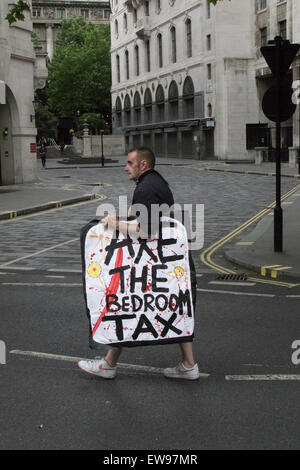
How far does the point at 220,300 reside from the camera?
812cm

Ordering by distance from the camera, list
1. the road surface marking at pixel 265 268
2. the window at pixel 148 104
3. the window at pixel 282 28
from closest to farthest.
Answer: the road surface marking at pixel 265 268 < the window at pixel 282 28 < the window at pixel 148 104

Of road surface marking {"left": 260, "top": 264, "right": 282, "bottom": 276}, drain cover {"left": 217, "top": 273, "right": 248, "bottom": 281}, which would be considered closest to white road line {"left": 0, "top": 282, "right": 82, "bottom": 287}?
drain cover {"left": 217, "top": 273, "right": 248, "bottom": 281}

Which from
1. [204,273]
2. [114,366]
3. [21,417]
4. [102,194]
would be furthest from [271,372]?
[102,194]

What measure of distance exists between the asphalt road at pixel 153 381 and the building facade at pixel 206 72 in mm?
38762

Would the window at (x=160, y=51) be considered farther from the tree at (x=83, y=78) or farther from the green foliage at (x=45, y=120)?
the green foliage at (x=45, y=120)

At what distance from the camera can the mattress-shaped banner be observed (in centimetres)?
522

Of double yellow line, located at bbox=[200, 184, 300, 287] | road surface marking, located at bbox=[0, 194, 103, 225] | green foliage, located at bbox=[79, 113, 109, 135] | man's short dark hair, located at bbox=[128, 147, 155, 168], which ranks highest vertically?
green foliage, located at bbox=[79, 113, 109, 135]

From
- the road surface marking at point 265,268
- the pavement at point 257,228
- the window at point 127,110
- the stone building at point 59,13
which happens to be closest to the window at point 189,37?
the window at point 127,110

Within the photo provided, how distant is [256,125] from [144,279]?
163 feet

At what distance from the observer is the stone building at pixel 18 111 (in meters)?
28.8

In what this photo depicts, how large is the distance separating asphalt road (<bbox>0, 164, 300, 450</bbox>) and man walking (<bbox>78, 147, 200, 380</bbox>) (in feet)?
0.30

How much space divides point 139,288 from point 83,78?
79643 millimetres

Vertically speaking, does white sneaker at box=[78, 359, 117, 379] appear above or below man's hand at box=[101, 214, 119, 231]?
below

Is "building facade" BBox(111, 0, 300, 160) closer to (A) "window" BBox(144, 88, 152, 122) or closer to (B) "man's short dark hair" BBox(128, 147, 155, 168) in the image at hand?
(A) "window" BBox(144, 88, 152, 122)
